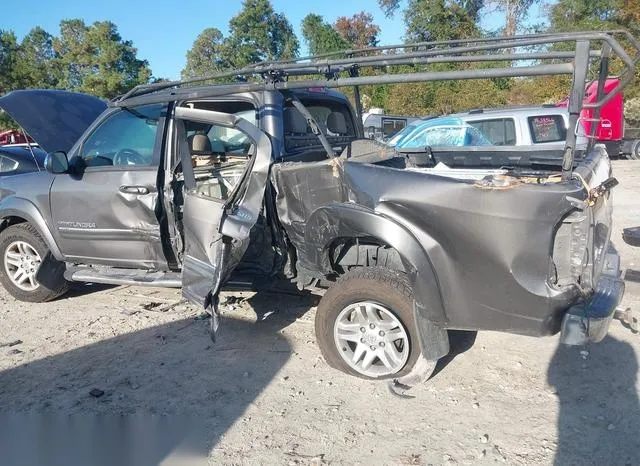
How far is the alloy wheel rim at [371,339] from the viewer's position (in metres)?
3.60

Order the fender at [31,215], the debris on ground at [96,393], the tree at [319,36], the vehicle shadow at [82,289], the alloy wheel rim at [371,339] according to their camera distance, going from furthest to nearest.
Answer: the tree at [319,36] < the vehicle shadow at [82,289] < the fender at [31,215] < the debris on ground at [96,393] < the alloy wheel rim at [371,339]

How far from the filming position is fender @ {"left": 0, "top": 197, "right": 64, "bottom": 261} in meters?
5.30

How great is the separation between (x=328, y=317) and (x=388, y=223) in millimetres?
858

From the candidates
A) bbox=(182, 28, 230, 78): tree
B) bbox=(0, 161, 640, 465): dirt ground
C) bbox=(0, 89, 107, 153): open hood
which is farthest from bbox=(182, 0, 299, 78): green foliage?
bbox=(0, 161, 640, 465): dirt ground

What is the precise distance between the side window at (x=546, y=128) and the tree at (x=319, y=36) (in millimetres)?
29768

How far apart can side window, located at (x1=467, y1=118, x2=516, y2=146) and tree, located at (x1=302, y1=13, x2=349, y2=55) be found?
29436 millimetres

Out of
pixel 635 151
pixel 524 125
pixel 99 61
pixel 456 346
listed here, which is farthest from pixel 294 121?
pixel 99 61

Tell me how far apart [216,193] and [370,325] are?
1.82m

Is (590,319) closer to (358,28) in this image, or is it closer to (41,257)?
(41,257)

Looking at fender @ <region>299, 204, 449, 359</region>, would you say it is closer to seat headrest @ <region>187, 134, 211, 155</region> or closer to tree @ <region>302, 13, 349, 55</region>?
seat headrest @ <region>187, 134, 211, 155</region>

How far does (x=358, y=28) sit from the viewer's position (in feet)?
160

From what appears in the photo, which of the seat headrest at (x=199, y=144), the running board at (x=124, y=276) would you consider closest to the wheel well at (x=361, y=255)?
the running board at (x=124, y=276)

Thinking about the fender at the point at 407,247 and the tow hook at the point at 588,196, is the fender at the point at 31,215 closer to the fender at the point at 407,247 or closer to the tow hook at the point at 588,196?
the fender at the point at 407,247

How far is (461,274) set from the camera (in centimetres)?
320
